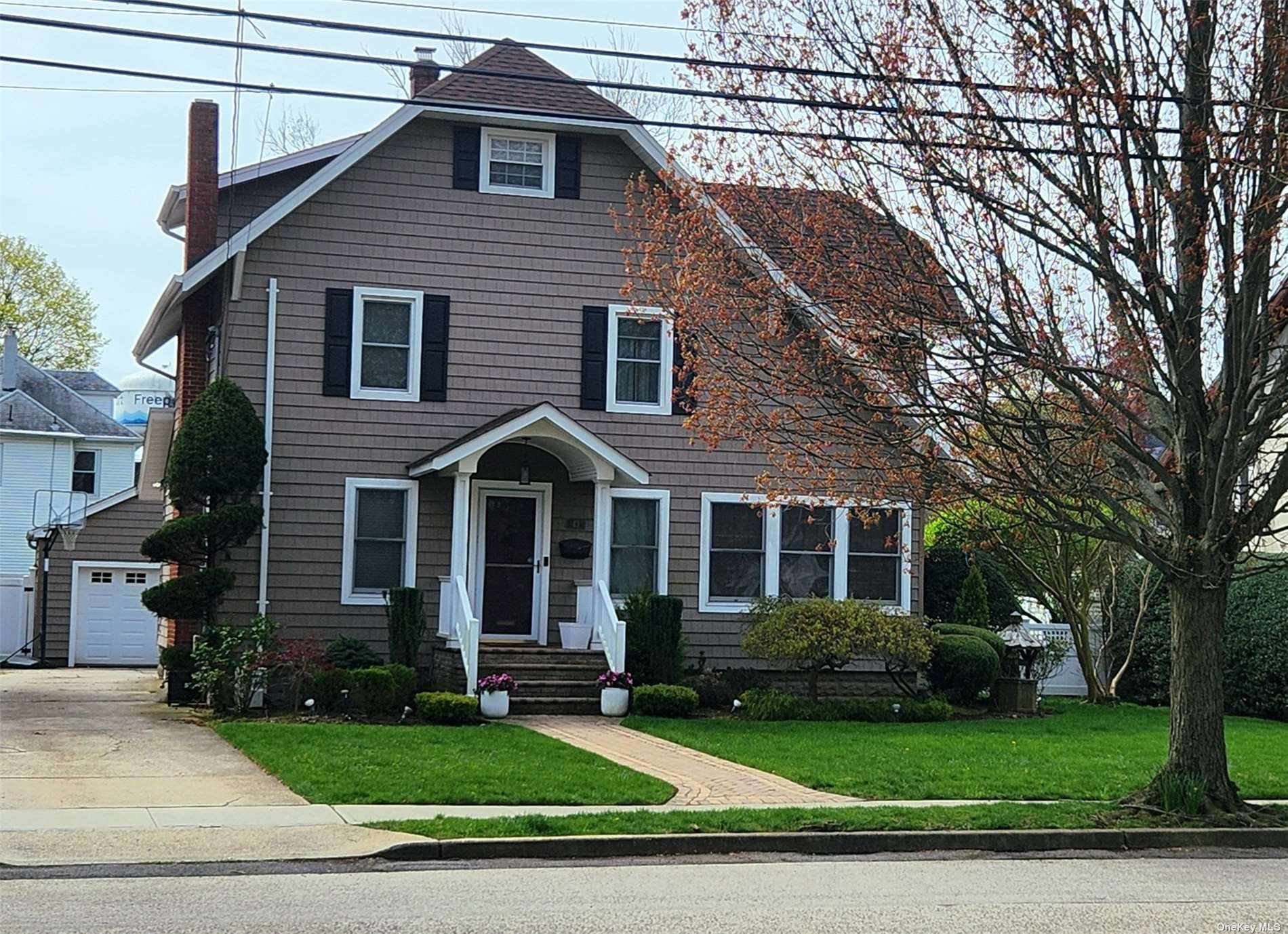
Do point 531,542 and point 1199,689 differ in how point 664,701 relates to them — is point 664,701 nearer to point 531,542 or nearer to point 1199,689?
point 531,542

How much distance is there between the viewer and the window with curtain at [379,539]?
20.0 meters

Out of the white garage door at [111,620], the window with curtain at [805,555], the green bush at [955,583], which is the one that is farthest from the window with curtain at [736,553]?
the white garage door at [111,620]

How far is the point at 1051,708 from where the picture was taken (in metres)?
21.9

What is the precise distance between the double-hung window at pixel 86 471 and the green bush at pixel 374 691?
22.5 metres

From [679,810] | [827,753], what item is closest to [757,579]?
[827,753]

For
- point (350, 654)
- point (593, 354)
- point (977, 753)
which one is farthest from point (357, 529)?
point (977, 753)

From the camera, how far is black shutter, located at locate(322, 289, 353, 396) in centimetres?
1988

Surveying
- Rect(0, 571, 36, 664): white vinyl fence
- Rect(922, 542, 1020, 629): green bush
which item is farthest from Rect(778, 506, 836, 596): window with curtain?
Rect(0, 571, 36, 664): white vinyl fence

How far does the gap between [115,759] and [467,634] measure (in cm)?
545

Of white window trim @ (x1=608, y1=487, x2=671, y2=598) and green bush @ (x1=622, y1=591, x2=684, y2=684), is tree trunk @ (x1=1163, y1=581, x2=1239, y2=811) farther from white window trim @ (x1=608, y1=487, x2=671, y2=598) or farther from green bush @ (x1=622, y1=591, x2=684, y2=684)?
white window trim @ (x1=608, y1=487, x2=671, y2=598)

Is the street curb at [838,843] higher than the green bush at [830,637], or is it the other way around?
the green bush at [830,637]

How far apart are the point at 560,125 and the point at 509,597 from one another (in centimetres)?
661

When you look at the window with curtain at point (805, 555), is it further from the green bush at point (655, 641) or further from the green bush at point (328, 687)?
the green bush at point (328, 687)

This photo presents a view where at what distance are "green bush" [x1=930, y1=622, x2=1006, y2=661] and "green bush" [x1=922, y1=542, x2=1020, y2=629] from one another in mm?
3842
